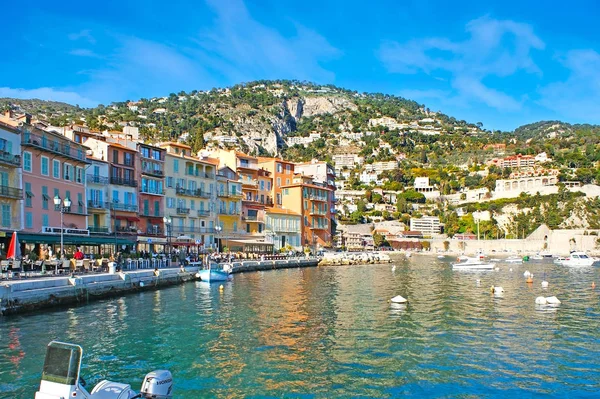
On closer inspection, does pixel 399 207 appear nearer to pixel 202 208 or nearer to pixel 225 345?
pixel 202 208

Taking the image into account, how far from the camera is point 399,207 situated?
198500 millimetres

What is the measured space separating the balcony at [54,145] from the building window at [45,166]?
791mm

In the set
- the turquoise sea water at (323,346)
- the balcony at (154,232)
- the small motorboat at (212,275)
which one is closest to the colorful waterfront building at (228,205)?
the balcony at (154,232)

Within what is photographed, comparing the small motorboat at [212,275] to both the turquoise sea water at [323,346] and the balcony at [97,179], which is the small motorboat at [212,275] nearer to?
the turquoise sea water at [323,346]

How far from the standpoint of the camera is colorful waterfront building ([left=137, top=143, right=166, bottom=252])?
52625 millimetres

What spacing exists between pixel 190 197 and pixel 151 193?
21.0ft

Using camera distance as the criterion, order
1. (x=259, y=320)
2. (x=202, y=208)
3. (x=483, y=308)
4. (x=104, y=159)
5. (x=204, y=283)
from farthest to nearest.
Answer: (x=202, y=208), (x=104, y=159), (x=204, y=283), (x=483, y=308), (x=259, y=320)

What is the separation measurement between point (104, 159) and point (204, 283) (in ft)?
56.7

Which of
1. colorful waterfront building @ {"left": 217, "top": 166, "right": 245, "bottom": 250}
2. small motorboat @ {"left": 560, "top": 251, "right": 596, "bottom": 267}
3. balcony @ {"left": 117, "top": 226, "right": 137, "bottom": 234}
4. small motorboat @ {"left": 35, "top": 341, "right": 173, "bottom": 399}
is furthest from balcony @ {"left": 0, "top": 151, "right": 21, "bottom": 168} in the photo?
small motorboat @ {"left": 560, "top": 251, "right": 596, "bottom": 267}

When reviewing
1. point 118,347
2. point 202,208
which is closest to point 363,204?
point 202,208

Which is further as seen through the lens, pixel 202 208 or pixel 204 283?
pixel 202 208

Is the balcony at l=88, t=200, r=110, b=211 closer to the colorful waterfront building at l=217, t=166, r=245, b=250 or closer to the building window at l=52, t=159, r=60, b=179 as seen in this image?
the building window at l=52, t=159, r=60, b=179

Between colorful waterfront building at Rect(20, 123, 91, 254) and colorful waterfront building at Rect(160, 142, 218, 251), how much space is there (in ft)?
45.0

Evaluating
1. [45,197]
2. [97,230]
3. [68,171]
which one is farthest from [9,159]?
[97,230]
